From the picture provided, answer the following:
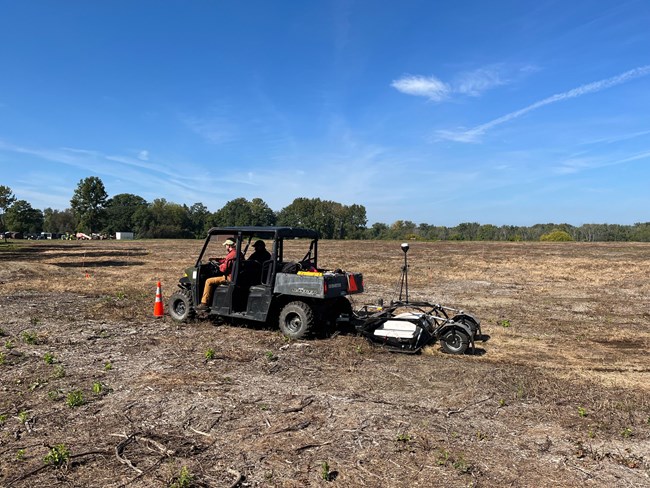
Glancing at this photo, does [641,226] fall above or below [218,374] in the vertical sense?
above

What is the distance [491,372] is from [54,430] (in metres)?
5.31

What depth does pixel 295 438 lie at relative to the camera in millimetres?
4371

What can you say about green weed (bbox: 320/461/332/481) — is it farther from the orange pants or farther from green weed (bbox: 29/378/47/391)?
the orange pants

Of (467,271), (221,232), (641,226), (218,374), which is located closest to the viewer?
(218,374)

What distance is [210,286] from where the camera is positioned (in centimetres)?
913

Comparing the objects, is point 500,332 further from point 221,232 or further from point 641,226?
point 641,226

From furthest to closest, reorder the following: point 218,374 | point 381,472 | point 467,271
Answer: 1. point 467,271
2. point 218,374
3. point 381,472

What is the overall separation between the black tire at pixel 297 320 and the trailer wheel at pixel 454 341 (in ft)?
7.42

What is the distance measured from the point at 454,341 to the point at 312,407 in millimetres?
3330

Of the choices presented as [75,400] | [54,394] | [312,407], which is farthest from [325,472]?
[54,394]

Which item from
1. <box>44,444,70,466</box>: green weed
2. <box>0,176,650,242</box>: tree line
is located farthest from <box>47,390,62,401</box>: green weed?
<box>0,176,650,242</box>: tree line

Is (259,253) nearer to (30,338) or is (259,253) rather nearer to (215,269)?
(215,269)

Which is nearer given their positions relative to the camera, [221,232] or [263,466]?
[263,466]

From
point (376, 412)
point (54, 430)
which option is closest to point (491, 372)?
point (376, 412)
